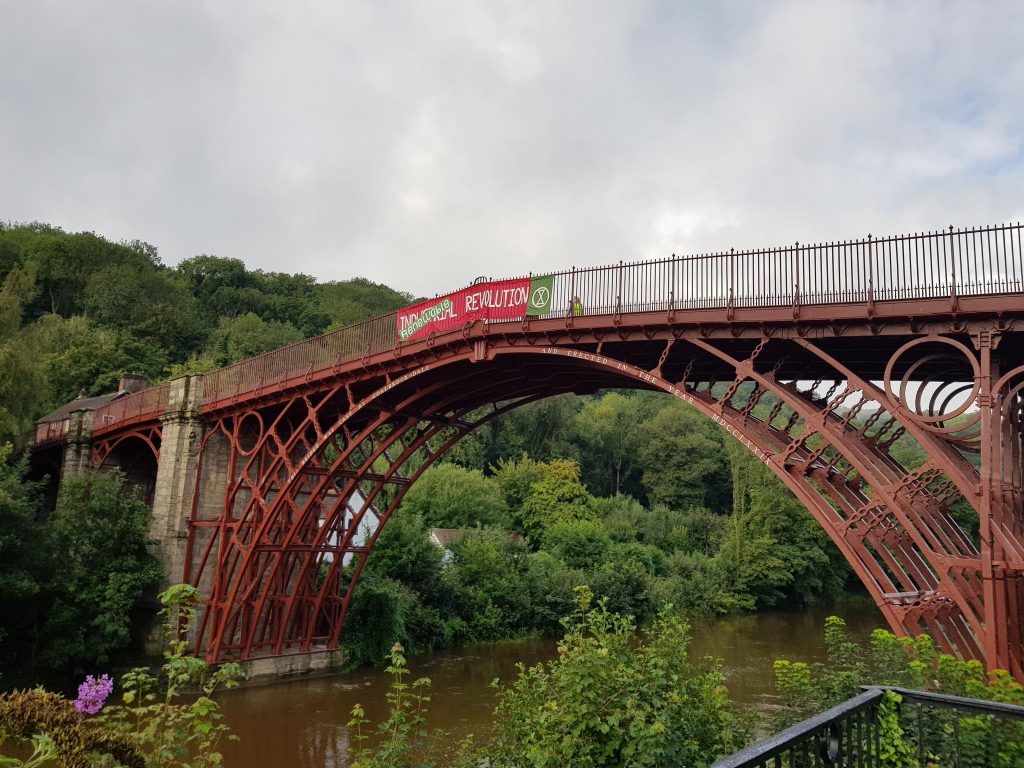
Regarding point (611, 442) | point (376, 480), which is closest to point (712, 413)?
point (376, 480)

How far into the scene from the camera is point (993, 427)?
349 inches

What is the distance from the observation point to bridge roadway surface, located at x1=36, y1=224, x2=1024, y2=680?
361 inches

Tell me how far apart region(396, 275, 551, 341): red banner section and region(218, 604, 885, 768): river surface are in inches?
326

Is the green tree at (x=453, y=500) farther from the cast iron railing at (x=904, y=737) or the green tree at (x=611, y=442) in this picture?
the cast iron railing at (x=904, y=737)

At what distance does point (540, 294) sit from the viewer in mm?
15062

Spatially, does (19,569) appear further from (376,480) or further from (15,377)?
(376,480)

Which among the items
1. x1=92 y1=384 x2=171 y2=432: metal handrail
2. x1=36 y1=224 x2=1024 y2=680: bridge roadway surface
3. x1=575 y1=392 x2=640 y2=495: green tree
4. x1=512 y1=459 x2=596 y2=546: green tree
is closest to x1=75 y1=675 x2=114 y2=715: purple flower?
x1=36 y1=224 x2=1024 y2=680: bridge roadway surface

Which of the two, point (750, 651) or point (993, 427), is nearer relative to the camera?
point (993, 427)

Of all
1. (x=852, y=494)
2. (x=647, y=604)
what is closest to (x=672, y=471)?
(x=647, y=604)

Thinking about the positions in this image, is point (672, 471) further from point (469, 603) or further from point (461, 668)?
point (461, 668)

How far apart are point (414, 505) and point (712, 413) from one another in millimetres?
26223

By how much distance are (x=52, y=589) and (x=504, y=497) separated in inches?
1061

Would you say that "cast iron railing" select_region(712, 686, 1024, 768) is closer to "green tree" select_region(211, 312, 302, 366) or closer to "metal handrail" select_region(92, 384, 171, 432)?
"metal handrail" select_region(92, 384, 171, 432)

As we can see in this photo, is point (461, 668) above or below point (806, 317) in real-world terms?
below
